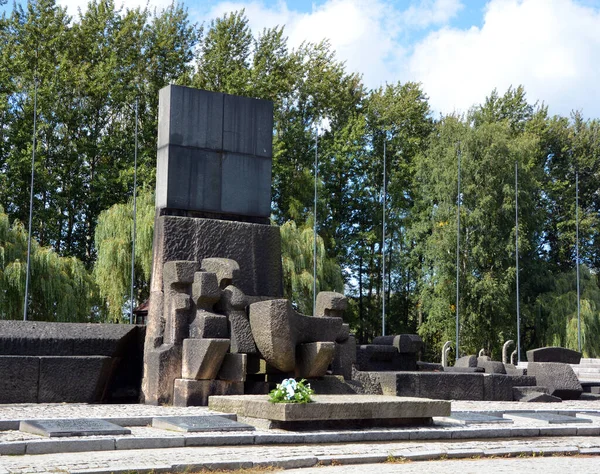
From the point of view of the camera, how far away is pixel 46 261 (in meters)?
25.3

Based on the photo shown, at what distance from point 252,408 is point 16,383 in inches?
150

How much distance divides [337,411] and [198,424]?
1.49m

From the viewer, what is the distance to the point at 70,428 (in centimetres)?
791

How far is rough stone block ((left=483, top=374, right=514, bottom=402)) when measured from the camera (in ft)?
50.2

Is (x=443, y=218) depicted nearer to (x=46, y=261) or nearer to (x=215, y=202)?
(x=46, y=261)

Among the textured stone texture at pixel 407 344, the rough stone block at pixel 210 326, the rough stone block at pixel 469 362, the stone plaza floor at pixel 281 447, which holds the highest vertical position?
the rough stone block at pixel 210 326

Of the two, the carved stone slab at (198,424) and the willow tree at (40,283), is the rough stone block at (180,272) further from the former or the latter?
the willow tree at (40,283)

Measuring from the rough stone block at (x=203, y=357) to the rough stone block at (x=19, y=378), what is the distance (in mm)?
1991

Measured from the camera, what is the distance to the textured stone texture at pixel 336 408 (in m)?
8.77

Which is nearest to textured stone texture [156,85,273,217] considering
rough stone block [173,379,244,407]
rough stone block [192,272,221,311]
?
rough stone block [192,272,221,311]

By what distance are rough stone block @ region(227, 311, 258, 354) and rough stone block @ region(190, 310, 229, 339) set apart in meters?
0.11

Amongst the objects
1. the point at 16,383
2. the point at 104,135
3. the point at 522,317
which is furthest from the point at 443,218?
the point at 16,383

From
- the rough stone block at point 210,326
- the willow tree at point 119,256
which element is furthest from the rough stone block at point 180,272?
the willow tree at point 119,256

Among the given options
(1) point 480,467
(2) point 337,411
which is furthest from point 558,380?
(1) point 480,467
